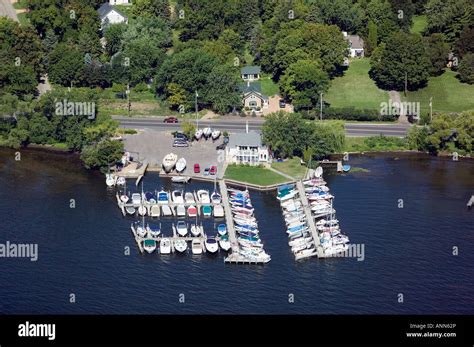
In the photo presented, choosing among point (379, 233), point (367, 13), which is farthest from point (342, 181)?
point (367, 13)

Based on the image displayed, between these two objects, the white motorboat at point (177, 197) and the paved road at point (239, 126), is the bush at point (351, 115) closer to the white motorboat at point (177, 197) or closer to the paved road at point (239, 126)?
the paved road at point (239, 126)

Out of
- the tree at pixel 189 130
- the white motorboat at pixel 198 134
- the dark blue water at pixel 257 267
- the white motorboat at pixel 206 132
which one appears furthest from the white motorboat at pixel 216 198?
the white motorboat at pixel 206 132

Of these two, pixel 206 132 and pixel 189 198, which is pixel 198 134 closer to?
pixel 206 132

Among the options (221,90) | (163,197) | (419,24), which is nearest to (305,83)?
(221,90)

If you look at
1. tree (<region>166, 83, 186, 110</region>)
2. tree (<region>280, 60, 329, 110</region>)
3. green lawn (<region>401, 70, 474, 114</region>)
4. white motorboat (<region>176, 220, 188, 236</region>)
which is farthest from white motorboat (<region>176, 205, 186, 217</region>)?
green lawn (<region>401, 70, 474, 114</region>)

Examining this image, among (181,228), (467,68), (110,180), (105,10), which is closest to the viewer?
(181,228)

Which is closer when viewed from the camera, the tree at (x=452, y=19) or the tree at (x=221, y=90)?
the tree at (x=221, y=90)

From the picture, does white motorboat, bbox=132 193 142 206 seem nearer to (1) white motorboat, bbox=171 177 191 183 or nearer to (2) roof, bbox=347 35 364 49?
(1) white motorboat, bbox=171 177 191 183
